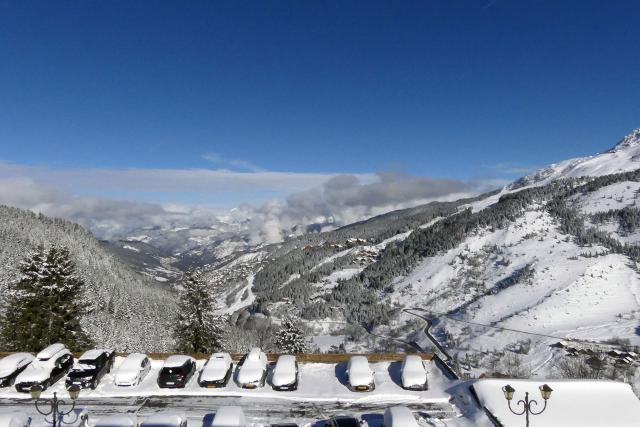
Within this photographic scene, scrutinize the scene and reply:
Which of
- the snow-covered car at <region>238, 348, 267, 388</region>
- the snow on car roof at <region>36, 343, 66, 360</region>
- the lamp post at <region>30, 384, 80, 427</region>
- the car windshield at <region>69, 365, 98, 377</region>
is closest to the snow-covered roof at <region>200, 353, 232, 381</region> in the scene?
the snow-covered car at <region>238, 348, 267, 388</region>

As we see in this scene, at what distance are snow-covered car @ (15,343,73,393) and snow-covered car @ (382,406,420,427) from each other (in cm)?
1796

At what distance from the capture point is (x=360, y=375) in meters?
24.5

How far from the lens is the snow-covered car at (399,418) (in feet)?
57.6

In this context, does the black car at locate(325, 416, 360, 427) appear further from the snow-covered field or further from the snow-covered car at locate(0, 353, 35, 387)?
the snow-covered car at locate(0, 353, 35, 387)

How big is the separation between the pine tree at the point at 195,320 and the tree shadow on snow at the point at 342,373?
1689 centimetres

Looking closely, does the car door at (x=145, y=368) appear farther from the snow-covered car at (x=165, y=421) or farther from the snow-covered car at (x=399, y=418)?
the snow-covered car at (x=399, y=418)

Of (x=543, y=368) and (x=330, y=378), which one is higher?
(x=330, y=378)

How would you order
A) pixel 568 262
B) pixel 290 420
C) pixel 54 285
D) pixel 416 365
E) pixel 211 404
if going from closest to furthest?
pixel 290 420 < pixel 211 404 < pixel 416 365 < pixel 54 285 < pixel 568 262

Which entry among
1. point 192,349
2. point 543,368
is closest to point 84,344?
point 192,349

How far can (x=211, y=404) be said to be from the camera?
22.7 m

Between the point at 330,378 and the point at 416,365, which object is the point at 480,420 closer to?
the point at 416,365

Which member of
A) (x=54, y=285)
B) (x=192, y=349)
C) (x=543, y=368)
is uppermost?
(x=54, y=285)

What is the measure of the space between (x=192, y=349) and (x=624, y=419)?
3251cm

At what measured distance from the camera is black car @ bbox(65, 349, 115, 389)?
2400cm
